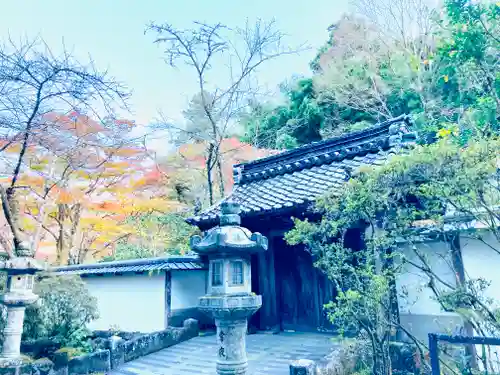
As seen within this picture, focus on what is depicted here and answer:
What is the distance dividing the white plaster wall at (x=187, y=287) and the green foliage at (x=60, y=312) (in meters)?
2.47

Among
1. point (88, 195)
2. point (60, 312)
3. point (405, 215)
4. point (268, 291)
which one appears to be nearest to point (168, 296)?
point (60, 312)

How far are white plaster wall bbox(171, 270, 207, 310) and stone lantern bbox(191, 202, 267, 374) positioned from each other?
599 centimetres

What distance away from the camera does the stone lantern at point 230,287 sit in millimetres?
5984

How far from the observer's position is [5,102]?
351 inches

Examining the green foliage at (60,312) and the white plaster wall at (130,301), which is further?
the white plaster wall at (130,301)

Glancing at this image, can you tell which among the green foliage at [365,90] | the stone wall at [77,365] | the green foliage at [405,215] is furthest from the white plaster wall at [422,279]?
the stone wall at [77,365]

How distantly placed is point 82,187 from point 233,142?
26.5 ft

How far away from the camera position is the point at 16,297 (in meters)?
8.98

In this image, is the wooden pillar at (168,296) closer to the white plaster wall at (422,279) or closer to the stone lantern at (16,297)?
the stone lantern at (16,297)

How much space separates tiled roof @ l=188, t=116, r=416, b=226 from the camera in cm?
964

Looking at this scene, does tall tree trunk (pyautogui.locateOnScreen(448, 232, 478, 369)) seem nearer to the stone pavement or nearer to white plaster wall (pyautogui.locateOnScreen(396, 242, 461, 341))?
white plaster wall (pyautogui.locateOnScreen(396, 242, 461, 341))

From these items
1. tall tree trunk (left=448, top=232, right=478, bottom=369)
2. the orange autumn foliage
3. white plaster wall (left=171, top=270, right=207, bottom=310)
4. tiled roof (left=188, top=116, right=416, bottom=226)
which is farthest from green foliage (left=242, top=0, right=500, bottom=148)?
white plaster wall (left=171, top=270, right=207, bottom=310)

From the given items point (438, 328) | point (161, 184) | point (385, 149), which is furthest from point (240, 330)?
point (161, 184)

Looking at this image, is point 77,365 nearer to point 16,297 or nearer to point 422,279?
point 16,297
